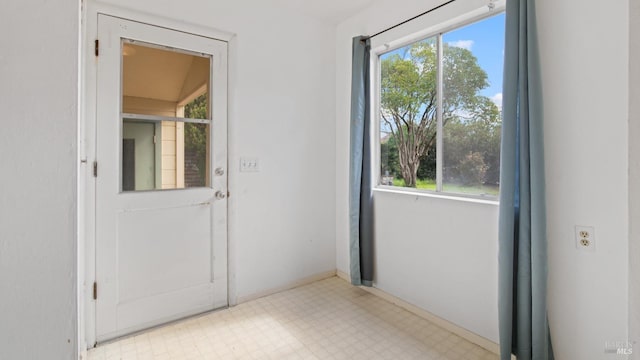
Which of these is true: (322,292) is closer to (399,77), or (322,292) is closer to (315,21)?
(399,77)

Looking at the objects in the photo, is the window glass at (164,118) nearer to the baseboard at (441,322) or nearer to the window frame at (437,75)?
the window frame at (437,75)

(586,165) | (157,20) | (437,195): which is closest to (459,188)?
(437,195)

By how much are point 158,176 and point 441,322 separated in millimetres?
2229

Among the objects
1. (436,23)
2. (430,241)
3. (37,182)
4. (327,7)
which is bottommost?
(430,241)

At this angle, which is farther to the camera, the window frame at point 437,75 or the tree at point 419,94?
the tree at point 419,94

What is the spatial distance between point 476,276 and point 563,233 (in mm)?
553

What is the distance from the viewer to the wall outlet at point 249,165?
240cm

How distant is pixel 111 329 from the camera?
1897 millimetres

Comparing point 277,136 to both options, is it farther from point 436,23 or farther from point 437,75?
point 436,23

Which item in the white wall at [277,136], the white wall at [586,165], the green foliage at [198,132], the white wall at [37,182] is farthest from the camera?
the white wall at [277,136]

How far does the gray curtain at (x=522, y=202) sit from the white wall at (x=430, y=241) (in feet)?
0.60

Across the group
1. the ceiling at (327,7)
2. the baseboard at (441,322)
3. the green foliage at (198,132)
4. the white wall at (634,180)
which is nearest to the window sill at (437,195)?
the baseboard at (441,322)

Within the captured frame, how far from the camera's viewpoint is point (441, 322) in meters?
2.05

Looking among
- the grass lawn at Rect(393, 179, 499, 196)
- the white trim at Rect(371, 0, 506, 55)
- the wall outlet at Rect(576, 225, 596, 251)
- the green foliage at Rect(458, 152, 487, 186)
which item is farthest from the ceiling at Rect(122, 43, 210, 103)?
the wall outlet at Rect(576, 225, 596, 251)
